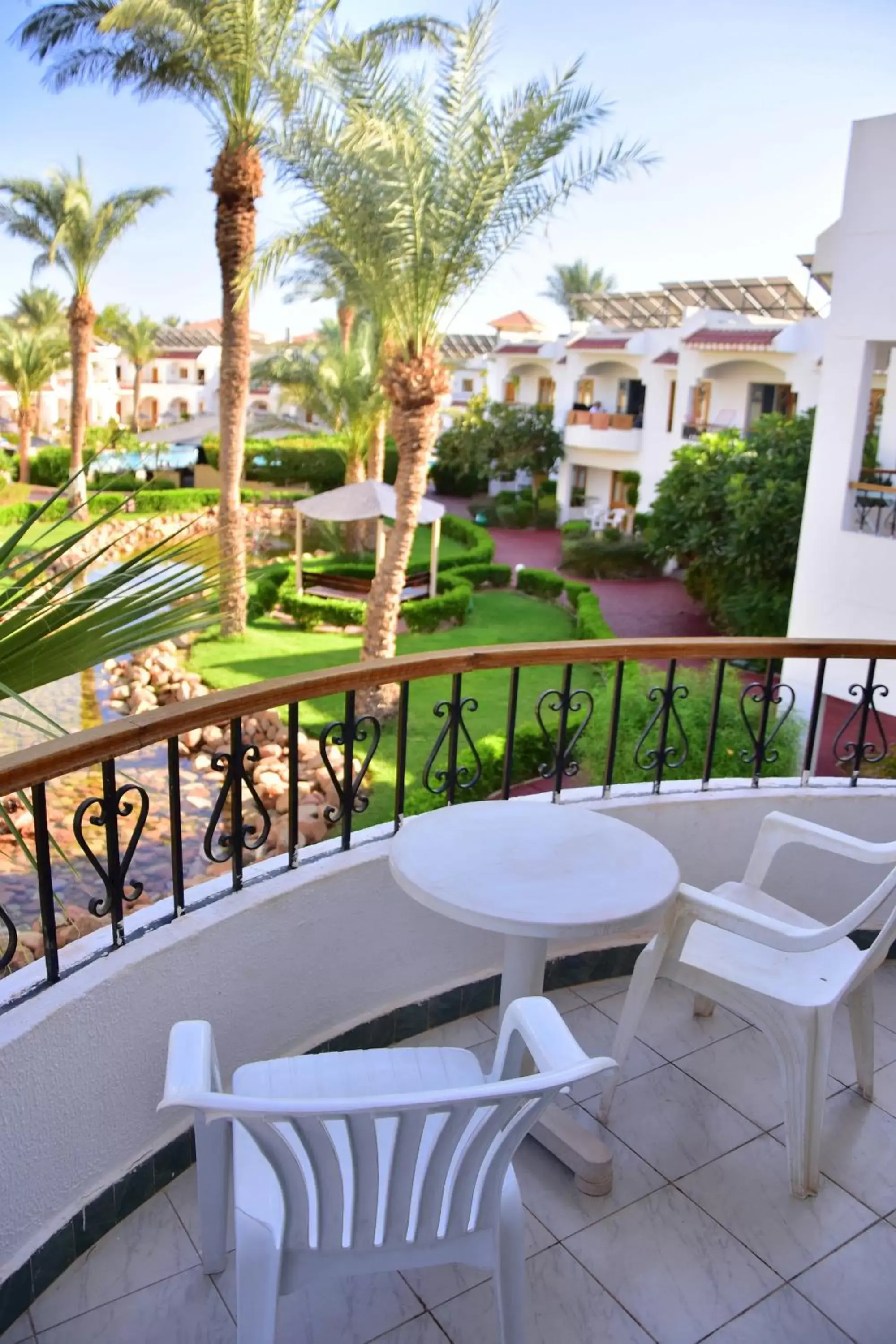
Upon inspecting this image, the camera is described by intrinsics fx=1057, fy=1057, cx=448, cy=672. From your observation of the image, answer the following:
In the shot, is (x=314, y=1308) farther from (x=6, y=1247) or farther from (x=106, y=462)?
(x=106, y=462)

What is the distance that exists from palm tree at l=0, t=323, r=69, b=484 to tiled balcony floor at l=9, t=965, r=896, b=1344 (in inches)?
→ 1389

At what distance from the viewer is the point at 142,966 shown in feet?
8.24

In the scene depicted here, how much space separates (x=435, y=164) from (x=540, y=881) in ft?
34.3

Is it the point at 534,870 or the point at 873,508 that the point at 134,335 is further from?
the point at 534,870

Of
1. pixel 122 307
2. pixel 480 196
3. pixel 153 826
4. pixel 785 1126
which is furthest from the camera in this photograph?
pixel 122 307

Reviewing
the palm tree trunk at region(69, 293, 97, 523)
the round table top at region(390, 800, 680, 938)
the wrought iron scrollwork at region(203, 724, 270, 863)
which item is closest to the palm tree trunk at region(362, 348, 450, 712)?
the round table top at region(390, 800, 680, 938)

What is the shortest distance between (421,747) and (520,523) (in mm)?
22410

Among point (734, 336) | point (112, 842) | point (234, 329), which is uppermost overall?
point (734, 336)

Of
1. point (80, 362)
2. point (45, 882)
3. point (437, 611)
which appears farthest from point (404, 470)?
point (80, 362)

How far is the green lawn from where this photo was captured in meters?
12.0

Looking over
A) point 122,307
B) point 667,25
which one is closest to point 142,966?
point 122,307

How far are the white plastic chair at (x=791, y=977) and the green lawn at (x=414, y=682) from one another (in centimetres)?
649

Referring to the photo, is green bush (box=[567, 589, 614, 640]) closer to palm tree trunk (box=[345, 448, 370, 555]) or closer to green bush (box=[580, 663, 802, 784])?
palm tree trunk (box=[345, 448, 370, 555])

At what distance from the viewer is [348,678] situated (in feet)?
9.30
